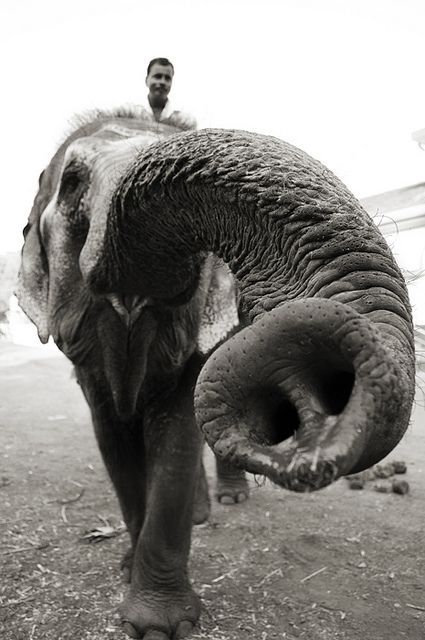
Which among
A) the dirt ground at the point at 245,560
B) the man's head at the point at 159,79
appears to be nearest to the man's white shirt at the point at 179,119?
the man's head at the point at 159,79

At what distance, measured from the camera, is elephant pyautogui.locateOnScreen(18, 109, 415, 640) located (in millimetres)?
1108

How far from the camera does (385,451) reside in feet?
3.76

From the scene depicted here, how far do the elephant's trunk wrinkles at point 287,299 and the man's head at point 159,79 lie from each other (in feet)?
4.01

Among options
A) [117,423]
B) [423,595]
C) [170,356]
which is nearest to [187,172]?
[170,356]

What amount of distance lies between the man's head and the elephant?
8.2 inches

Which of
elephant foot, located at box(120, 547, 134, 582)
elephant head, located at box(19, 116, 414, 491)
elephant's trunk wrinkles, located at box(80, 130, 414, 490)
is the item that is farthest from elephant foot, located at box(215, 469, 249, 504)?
elephant's trunk wrinkles, located at box(80, 130, 414, 490)

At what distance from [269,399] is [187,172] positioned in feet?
2.29

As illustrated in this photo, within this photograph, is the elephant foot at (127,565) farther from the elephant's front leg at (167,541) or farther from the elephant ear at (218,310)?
the elephant ear at (218,310)

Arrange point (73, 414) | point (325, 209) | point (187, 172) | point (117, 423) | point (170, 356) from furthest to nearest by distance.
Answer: point (73, 414) < point (117, 423) < point (170, 356) < point (187, 172) < point (325, 209)

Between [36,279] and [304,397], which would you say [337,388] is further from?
[36,279]

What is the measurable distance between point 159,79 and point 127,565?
205 centimetres

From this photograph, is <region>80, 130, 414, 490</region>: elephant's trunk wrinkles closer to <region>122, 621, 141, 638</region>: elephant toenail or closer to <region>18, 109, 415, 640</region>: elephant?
<region>18, 109, 415, 640</region>: elephant

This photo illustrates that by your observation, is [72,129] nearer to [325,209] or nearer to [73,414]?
[325,209]

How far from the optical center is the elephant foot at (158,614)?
259 centimetres
